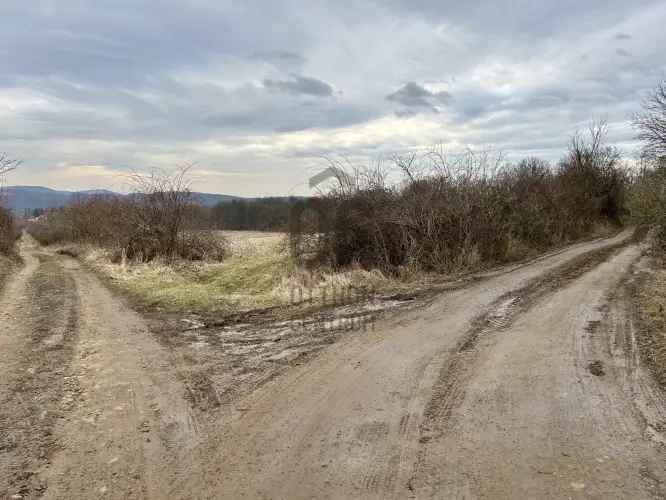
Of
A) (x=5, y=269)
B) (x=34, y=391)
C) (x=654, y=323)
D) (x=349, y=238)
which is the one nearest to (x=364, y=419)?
(x=34, y=391)

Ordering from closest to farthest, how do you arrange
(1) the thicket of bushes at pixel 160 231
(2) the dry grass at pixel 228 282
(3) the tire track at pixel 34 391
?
1. (3) the tire track at pixel 34 391
2. (2) the dry grass at pixel 228 282
3. (1) the thicket of bushes at pixel 160 231

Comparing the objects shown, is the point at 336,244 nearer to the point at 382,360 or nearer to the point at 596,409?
the point at 382,360

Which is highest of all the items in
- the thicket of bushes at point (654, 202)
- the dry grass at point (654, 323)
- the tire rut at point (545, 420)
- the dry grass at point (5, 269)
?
the thicket of bushes at point (654, 202)

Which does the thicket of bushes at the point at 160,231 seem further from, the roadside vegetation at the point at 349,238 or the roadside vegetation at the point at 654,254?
the roadside vegetation at the point at 654,254

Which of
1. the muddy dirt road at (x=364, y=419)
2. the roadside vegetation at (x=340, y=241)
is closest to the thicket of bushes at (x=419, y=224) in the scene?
the roadside vegetation at (x=340, y=241)

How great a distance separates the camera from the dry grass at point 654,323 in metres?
5.58

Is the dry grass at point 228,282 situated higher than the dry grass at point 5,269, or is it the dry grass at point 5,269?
the dry grass at point 228,282

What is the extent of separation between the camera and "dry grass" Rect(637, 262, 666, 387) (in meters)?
5.58

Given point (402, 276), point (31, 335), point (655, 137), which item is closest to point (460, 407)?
point (31, 335)

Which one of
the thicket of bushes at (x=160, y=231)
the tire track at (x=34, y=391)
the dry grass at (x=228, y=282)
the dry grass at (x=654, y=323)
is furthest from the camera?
the thicket of bushes at (x=160, y=231)

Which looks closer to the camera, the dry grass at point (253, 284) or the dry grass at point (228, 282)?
the dry grass at point (253, 284)

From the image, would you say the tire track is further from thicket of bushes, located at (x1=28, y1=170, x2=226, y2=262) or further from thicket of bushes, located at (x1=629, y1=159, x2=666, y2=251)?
thicket of bushes, located at (x1=629, y1=159, x2=666, y2=251)

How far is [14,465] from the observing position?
3689 mm

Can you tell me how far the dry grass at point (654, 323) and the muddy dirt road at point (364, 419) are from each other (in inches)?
7.6
